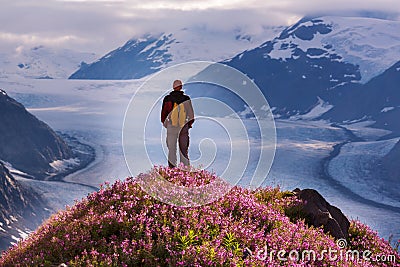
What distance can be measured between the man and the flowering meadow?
3.10 meters

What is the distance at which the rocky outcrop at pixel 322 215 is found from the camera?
10422 millimetres

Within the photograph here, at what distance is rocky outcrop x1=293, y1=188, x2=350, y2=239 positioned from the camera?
34.2 ft

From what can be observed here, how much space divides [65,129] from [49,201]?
3919 cm

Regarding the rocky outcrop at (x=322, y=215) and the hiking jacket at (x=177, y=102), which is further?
the hiking jacket at (x=177, y=102)

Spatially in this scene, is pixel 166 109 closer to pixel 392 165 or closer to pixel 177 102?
pixel 177 102

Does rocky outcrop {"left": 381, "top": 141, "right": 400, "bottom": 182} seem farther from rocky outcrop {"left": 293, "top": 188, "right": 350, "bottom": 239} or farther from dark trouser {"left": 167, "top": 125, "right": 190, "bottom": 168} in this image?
rocky outcrop {"left": 293, "top": 188, "right": 350, "bottom": 239}

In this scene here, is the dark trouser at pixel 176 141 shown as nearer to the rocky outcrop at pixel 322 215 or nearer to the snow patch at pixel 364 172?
the rocky outcrop at pixel 322 215

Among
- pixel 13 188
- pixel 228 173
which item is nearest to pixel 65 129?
pixel 13 188

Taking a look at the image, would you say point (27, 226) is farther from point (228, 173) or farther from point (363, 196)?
point (228, 173)

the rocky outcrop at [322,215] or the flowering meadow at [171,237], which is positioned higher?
the flowering meadow at [171,237]

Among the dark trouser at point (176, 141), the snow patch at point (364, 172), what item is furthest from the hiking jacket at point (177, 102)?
the snow patch at point (364, 172)

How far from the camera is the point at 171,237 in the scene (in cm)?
770

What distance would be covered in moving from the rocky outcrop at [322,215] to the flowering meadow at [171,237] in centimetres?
76

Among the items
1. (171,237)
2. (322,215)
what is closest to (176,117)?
(322,215)
